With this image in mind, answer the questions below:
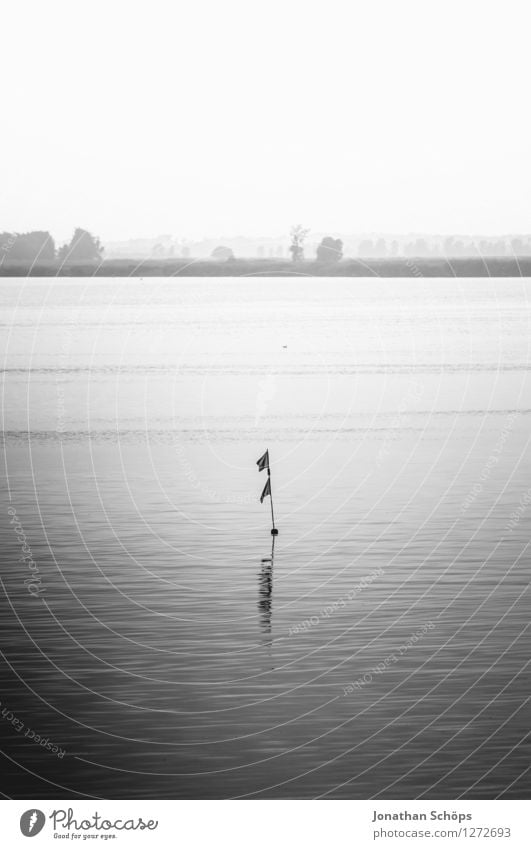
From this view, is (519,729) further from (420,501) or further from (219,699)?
(420,501)

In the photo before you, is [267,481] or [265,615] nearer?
[265,615]

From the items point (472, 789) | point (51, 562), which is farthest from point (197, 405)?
point (472, 789)
